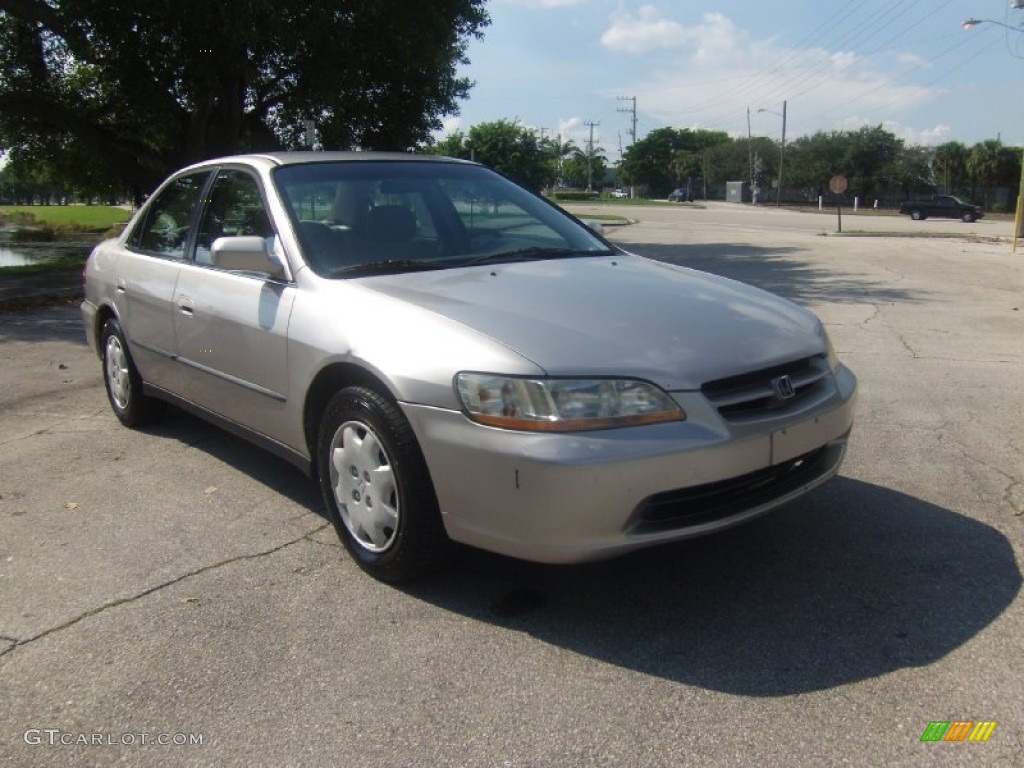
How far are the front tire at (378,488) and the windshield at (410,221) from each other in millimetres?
702

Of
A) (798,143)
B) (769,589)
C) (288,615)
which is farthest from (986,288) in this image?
(798,143)

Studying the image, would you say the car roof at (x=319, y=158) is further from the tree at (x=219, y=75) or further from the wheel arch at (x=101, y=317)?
the tree at (x=219, y=75)

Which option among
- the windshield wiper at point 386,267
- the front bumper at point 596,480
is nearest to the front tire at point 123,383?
the windshield wiper at point 386,267

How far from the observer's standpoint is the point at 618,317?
3.25 m

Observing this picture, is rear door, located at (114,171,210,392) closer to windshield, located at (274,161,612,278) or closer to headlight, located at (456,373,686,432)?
windshield, located at (274,161,612,278)

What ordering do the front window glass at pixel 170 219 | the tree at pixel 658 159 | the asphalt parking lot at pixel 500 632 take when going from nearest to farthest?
the asphalt parking lot at pixel 500 632 < the front window glass at pixel 170 219 < the tree at pixel 658 159

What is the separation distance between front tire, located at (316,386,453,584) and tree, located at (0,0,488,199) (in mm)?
12118

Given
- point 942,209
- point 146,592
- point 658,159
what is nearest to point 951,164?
point 942,209

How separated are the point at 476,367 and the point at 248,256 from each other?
140 centimetres

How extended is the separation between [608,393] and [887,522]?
1757 mm

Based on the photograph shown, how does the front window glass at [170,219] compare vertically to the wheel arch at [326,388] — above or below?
above

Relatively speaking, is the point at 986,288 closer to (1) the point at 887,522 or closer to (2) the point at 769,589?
(1) the point at 887,522

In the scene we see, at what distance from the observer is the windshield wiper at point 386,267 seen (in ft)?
12.3

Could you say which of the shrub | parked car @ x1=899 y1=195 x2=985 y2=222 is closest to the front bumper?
the shrub
